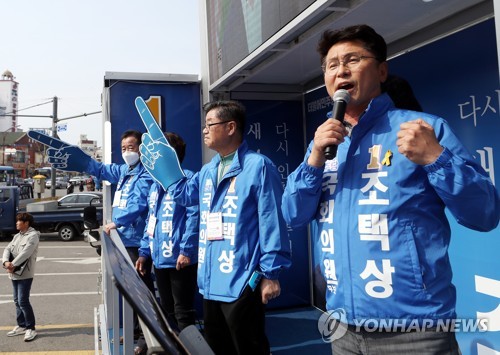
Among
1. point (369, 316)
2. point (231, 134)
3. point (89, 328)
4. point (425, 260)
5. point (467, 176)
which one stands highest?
point (231, 134)

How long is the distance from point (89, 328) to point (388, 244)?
4715 millimetres

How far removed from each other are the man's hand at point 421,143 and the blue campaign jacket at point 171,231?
220 cm

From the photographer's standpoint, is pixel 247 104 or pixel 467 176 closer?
pixel 467 176

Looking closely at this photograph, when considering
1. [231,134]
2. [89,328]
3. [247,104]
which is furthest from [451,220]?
[89,328]

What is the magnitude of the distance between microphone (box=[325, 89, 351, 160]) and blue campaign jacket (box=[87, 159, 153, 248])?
2698 mm

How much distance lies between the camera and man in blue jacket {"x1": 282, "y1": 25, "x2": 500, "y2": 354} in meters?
1.18

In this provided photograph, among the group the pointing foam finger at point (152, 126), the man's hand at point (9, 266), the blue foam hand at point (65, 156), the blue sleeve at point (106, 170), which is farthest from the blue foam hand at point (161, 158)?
the man's hand at point (9, 266)

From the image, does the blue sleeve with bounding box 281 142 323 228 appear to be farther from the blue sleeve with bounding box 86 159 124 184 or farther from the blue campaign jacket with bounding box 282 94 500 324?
the blue sleeve with bounding box 86 159 124 184

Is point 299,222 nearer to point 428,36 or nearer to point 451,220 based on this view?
point 451,220

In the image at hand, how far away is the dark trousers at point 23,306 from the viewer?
189 inches

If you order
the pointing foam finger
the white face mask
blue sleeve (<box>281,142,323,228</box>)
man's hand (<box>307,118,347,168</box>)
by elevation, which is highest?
the pointing foam finger

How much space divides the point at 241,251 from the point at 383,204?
3.76 ft

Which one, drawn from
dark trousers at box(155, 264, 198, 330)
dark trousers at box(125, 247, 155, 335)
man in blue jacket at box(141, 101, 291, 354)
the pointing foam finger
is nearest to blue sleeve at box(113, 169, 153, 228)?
dark trousers at box(125, 247, 155, 335)

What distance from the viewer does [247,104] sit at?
4.11m
